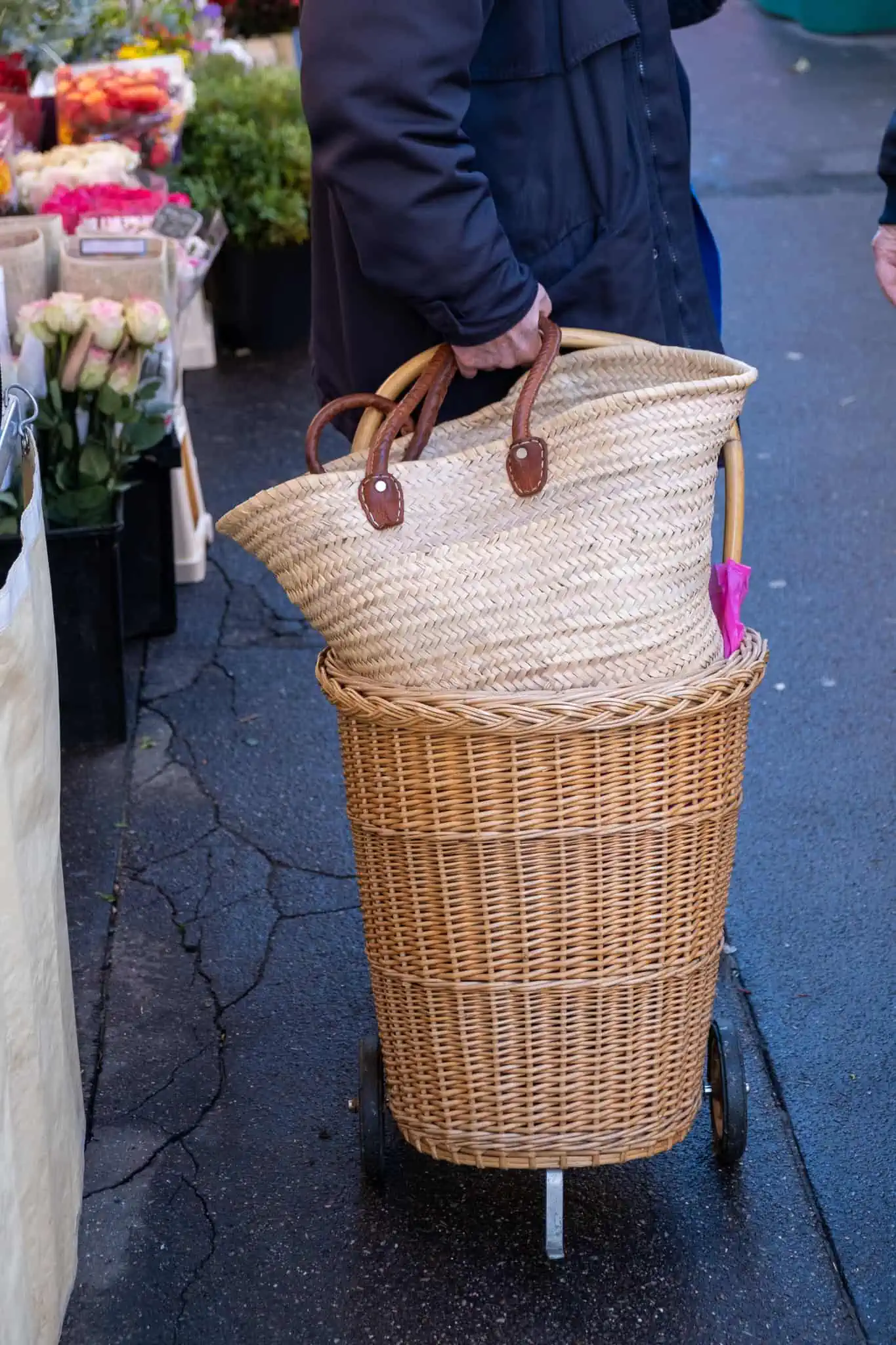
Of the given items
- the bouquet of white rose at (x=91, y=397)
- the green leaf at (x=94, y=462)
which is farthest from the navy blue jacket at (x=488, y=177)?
the green leaf at (x=94, y=462)

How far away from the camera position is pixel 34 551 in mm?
1725

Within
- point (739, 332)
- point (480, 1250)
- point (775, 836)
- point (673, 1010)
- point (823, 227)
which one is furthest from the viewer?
point (823, 227)

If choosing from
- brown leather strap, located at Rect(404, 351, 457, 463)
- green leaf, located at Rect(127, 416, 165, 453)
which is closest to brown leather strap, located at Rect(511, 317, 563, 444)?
brown leather strap, located at Rect(404, 351, 457, 463)

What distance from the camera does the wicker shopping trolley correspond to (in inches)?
71.6

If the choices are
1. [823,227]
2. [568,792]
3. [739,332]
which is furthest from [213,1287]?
[823,227]

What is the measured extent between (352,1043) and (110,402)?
4.73 feet

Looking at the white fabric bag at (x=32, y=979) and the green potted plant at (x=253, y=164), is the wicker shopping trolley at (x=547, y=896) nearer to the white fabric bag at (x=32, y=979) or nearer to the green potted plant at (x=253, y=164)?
the white fabric bag at (x=32, y=979)

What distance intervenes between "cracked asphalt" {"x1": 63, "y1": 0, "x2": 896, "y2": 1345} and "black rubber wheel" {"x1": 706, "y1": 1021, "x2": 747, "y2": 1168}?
6 centimetres

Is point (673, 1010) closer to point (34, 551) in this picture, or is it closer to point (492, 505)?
point (492, 505)

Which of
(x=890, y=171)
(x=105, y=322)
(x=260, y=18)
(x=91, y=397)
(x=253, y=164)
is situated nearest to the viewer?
(x=890, y=171)

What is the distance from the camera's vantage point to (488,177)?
193 centimetres

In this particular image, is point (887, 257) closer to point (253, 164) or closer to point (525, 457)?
point (525, 457)

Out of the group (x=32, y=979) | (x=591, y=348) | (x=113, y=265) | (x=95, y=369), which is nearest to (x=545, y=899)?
(x=32, y=979)

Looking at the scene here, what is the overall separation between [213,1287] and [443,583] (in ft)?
3.49
